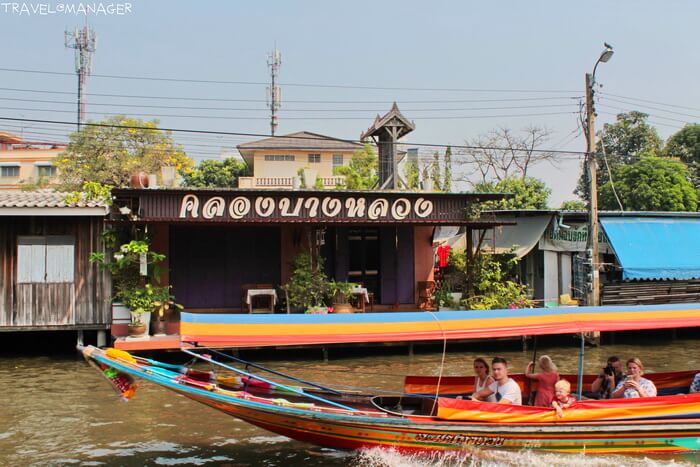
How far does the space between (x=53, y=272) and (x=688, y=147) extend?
3504 cm

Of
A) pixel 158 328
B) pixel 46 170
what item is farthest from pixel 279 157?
pixel 158 328

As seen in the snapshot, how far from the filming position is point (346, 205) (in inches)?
602

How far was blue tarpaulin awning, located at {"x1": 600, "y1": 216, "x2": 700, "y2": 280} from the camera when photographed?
17.9 m

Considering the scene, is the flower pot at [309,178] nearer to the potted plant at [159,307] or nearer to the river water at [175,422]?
the river water at [175,422]

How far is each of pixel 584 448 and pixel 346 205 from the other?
29.2ft

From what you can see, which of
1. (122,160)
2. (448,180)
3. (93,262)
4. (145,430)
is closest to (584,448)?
(145,430)

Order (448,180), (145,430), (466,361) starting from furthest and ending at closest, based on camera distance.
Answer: (448,180)
(466,361)
(145,430)

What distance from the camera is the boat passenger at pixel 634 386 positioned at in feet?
26.8

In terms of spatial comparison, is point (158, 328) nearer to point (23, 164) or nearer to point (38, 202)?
point (38, 202)

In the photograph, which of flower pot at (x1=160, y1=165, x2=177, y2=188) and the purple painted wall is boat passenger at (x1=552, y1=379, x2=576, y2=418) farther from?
flower pot at (x1=160, y1=165, x2=177, y2=188)

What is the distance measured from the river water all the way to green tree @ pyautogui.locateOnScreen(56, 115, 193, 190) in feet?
75.8

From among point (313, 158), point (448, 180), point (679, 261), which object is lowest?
point (679, 261)

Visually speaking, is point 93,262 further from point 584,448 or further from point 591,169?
point 591,169

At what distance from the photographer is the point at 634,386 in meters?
8.20
